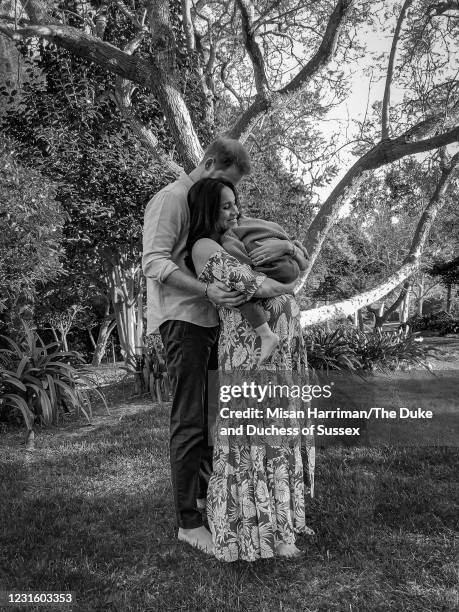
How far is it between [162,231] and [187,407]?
0.83m

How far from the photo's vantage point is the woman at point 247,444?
7.10 feet

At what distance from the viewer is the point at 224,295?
2125 mm

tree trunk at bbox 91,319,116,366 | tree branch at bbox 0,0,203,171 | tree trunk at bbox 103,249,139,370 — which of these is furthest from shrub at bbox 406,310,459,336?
tree branch at bbox 0,0,203,171

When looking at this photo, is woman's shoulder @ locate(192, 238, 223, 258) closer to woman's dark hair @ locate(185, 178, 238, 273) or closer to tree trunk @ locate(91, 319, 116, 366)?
woman's dark hair @ locate(185, 178, 238, 273)

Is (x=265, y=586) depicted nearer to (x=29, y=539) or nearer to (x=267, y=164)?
(x=29, y=539)

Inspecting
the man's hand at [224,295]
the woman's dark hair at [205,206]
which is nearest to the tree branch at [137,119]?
the woman's dark hair at [205,206]

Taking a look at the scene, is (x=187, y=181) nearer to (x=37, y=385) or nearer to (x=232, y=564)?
(x=232, y=564)

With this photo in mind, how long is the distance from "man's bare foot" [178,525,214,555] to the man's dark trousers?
27 millimetres

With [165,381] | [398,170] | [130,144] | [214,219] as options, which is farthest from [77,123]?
[214,219]

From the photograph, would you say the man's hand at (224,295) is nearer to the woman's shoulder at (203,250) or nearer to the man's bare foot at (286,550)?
the woman's shoulder at (203,250)

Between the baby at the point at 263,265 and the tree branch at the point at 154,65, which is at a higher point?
the tree branch at the point at 154,65

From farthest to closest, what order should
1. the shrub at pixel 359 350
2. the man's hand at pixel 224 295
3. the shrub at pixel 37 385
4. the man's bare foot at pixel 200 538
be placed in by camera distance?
1. the shrub at pixel 359 350
2. the shrub at pixel 37 385
3. the man's bare foot at pixel 200 538
4. the man's hand at pixel 224 295

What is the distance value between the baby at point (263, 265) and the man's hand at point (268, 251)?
0.02 meters

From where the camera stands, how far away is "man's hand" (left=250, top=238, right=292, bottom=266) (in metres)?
2.20
